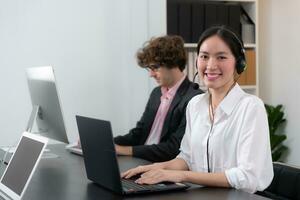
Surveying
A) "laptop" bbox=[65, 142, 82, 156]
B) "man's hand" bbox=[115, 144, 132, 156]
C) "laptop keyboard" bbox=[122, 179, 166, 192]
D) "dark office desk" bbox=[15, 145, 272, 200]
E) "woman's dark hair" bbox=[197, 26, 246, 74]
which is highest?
"woman's dark hair" bbox=[197, 26, 246, 74]

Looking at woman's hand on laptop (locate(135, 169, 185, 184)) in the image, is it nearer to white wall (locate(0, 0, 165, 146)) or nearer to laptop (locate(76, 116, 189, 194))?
laptop (locate(76, 116, 189, 194))

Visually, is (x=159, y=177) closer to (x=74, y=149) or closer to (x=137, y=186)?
(x=137, y=186)

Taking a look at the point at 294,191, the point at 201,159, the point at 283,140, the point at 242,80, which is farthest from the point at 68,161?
the point at 283,140

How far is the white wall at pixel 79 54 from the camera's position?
336 centimetres

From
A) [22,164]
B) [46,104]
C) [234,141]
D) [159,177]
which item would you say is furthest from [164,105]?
[22,164]

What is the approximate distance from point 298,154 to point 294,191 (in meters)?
2.23

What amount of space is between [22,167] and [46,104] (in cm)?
79

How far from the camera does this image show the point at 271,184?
1.82 meters

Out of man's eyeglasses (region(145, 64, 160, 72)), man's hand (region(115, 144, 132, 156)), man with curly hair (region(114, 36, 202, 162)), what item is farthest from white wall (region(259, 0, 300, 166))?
man's hand (region(115, 144, 132, 156))

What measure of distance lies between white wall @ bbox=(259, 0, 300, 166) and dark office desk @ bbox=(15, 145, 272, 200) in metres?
2.19

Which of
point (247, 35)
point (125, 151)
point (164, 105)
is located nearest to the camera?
point (125, 151)

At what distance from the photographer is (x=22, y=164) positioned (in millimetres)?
1567

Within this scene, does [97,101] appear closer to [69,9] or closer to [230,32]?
[69,9]

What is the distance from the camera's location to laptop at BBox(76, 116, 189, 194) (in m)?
1.46
